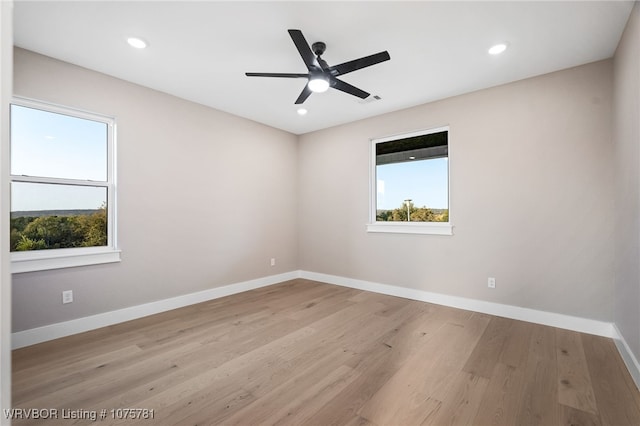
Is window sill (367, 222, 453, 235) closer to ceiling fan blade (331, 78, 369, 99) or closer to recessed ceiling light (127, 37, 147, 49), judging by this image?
ceiling fan blade (331, 78, 369, 99)

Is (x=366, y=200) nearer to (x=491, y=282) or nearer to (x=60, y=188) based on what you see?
(x=491, y=282)

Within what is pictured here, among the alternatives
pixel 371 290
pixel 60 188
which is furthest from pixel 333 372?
pixel 60 188

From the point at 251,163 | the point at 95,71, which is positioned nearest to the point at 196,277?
the point at 251,163

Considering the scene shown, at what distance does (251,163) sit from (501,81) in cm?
342

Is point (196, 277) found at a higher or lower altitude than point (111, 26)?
lower

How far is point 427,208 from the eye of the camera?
4090 mm

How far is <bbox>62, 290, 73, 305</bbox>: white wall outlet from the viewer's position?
2.88m

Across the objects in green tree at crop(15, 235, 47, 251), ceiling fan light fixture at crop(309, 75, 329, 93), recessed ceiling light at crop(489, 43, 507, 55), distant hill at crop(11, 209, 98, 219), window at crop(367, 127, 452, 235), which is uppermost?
recessed ceiling light at crop(489, 43, 507, 55)

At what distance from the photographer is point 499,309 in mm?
3377

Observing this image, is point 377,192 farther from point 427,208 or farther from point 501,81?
point 501,81

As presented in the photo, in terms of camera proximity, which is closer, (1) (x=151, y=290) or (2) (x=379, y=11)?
(2) (x=379, y=11)

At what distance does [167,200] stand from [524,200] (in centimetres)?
409

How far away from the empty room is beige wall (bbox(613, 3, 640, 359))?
33mm

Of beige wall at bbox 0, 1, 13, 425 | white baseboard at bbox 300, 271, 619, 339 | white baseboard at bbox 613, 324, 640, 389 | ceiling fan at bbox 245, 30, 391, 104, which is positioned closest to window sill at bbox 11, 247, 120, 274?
ceiling fan at bbox 245, 30, 391, 104
